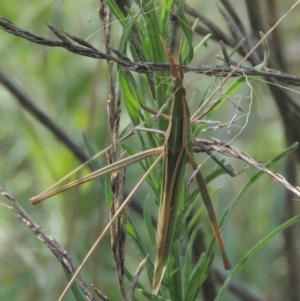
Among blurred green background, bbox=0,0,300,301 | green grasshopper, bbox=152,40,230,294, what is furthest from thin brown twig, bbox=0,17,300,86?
blurred green background, bbox=0,0,300,301

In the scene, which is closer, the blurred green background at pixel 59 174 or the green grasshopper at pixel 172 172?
the green grasshopper at pixel 172 172

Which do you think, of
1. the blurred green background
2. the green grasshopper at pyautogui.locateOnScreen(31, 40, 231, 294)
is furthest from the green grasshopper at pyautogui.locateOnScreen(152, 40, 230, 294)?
the blurred green background

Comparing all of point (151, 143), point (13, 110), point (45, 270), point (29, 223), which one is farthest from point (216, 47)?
point (29, 223)

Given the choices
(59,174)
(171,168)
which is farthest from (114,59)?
(59,174)

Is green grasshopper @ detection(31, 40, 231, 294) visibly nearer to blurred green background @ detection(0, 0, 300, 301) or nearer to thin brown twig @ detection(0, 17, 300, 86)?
thin brown twig @ detection(0, 17, 300, 86)

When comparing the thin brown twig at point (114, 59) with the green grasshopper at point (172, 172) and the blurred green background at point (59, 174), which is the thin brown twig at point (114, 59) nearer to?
the green grasshopper at point (172, 172)

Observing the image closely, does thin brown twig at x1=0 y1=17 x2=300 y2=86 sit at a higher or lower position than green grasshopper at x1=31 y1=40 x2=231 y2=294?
higher

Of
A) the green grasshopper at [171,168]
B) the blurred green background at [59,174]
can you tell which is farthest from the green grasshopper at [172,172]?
the blurred green background at [59,174]

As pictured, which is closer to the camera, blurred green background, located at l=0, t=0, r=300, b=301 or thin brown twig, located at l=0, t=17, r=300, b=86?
thin brown twig, located at l=0, t=17, r=300, b=86
